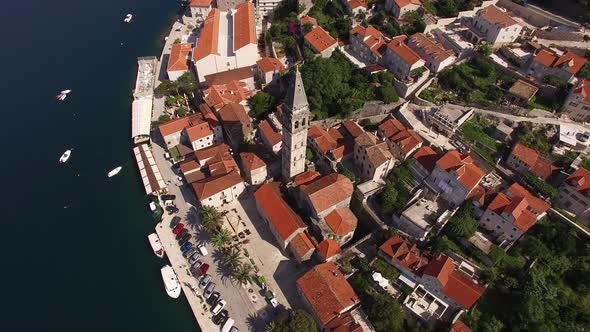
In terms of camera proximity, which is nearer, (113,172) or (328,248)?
(328,248)

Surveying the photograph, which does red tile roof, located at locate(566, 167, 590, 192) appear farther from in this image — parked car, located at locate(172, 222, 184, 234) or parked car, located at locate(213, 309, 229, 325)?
parked car, located at locate(172, 222, 184, 234)

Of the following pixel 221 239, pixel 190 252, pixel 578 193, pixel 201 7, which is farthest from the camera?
pixel 201 7

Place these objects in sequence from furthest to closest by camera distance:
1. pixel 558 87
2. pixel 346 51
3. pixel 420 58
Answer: pixel 346 51 → pixel 420 58 → pixel 558 87

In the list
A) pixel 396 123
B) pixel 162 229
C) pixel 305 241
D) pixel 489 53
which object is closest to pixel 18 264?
pixel 162 229

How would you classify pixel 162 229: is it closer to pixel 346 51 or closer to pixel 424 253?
pixel 424 253

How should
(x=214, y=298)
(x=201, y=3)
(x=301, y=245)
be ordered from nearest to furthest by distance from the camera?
(x=214, y=298), (x=301, y=245), (x=201, y=3)

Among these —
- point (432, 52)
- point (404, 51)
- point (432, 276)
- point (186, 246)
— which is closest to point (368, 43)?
point (404, 51)

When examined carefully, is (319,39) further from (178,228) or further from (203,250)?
(203,250)
